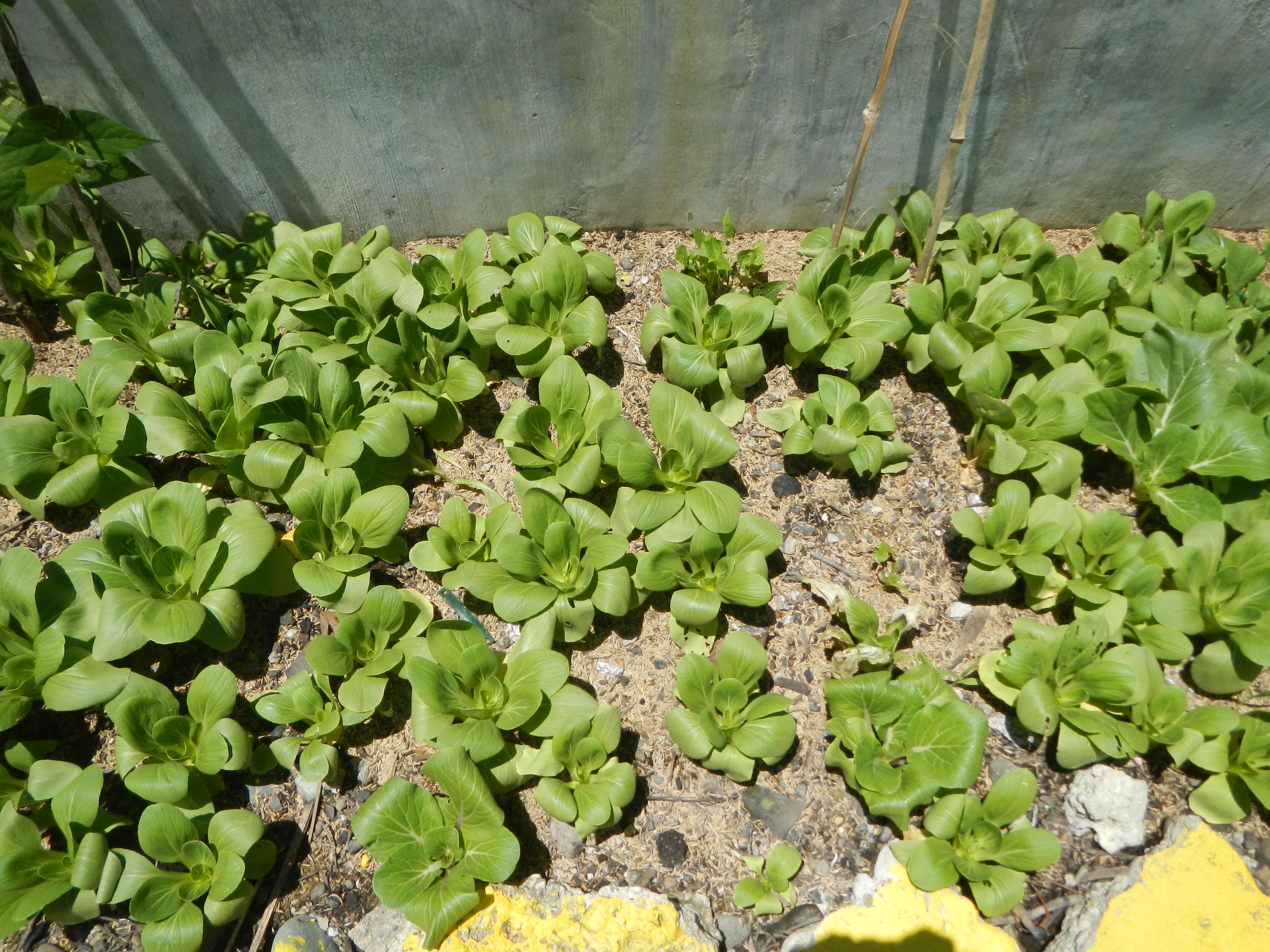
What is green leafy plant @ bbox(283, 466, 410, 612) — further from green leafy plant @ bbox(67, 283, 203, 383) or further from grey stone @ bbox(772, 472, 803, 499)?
grey stone @ bbox(772, 472, 803, 499)

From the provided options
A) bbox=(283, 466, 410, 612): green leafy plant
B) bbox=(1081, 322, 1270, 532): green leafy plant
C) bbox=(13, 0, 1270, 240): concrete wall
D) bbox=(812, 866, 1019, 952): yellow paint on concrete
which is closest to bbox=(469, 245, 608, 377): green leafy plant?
bbox=(13, 0, 1270, 240): concrete wall

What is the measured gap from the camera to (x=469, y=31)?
2.75 m

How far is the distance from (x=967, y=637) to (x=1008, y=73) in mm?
2075

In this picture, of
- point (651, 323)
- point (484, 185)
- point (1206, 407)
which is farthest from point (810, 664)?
point (484, 185)

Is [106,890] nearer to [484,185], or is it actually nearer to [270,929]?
[270,929]

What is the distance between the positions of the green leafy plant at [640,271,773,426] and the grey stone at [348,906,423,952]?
6.10 feet

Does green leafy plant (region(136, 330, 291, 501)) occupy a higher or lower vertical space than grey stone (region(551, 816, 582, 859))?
higher

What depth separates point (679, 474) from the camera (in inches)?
103

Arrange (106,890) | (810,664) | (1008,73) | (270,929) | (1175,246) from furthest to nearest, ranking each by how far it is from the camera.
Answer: (1175,246) < (1008,73) < (810,664) < (270,929) < (106,890)

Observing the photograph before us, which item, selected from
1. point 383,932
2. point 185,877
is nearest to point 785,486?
point 383,932

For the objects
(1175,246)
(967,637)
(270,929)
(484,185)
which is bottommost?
(967,637)

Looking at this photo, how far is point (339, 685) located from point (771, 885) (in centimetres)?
139

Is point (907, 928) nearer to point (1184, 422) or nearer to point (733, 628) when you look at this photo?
point (733, 628)

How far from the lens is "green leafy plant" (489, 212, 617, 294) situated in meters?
3.08
